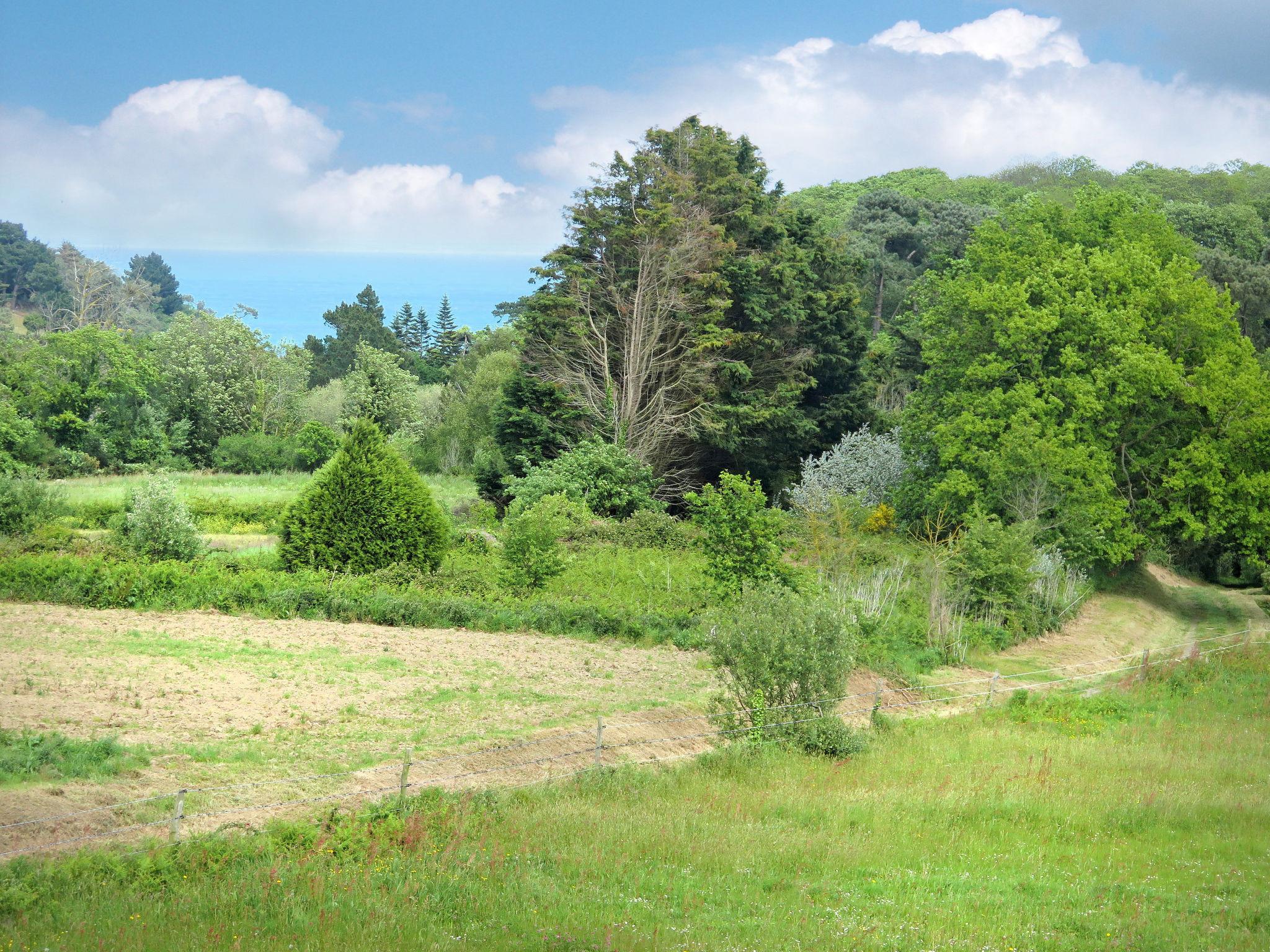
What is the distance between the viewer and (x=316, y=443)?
47938mm

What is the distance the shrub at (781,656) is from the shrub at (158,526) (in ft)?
46.4

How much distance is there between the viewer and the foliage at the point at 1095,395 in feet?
86.4

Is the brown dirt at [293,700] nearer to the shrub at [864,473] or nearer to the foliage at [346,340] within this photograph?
the shrub at [864,473]

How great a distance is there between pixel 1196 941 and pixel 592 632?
12741mm

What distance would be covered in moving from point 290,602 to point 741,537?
8649mm

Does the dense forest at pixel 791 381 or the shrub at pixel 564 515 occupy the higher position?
the dense forest at pixel 791 381

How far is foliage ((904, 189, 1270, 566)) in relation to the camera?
26.3 meters

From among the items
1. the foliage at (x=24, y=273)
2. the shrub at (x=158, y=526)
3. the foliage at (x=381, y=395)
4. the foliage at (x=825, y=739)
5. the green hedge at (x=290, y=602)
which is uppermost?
the foliage at (x=24, y=273)

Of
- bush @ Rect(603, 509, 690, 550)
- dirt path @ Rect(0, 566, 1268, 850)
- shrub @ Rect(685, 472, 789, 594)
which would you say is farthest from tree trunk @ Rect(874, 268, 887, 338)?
dirt path @ Rect(0, 566, 1268, 850)

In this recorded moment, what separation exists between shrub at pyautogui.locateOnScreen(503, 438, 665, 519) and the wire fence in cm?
1591

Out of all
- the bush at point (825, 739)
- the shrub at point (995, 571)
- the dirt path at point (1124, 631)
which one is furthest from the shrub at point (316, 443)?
the bush at point (825, 739)

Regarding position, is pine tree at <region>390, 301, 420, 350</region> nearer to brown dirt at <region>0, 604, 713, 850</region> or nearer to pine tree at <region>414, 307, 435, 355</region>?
pine tree at <region>414, 307, 435, 355</region>

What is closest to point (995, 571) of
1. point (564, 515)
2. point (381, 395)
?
point (564, 515)

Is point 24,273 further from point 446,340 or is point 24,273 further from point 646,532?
point 646,532
